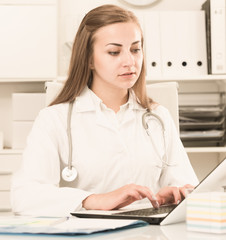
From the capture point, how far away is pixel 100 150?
1548 millimetres

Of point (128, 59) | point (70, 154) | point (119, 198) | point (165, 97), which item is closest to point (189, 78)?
point (165, 97)

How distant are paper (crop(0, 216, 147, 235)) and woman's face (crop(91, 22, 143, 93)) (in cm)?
76

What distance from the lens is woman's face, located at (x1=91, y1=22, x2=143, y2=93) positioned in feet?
5.07

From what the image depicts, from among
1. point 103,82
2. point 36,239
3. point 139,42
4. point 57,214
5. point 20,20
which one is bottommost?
point 57,214

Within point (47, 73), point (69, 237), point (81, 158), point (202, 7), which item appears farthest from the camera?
point (202, 7)

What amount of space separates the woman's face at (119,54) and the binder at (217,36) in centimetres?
114

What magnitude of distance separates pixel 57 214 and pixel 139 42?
0.66 meters

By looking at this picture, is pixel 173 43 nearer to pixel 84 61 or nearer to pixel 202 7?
pixel 202 7

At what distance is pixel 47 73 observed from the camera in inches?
105

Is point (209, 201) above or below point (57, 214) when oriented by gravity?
above

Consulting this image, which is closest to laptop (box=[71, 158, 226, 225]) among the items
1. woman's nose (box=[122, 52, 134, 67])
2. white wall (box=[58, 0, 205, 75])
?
woman's nose (box=[122, 52, 134, 67])

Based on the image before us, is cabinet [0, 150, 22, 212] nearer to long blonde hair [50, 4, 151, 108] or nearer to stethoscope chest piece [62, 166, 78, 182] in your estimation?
long blonde hair [50, 4, 151, 108]

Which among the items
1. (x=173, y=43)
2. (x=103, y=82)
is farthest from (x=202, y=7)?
(x=103, y=82)

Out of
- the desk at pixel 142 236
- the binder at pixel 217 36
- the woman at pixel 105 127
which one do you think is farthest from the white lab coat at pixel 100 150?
the binder at pixel 217 36
